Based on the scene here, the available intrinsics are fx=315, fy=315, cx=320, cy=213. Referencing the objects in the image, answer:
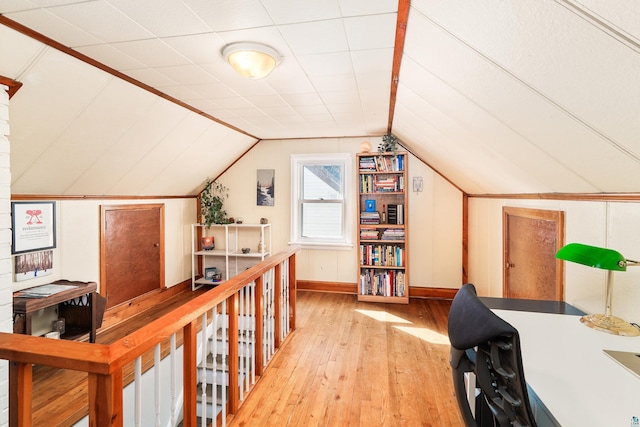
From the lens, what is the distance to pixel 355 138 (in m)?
4.57

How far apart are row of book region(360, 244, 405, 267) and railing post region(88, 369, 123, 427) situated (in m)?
3.50

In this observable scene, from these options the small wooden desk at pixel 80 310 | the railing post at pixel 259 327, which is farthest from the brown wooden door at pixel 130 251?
the railing post at pixel 259 327

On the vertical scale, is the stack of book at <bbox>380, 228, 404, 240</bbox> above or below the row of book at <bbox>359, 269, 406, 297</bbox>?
above

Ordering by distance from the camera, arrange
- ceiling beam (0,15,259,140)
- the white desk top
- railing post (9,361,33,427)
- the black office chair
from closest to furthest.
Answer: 1. the black office chair
2. the white desk top
3. railing post (9,361,33,427)
4. ceiling beam (0,15,259,140)

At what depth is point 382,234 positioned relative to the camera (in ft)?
14.3

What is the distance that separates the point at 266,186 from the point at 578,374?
14.0 ft

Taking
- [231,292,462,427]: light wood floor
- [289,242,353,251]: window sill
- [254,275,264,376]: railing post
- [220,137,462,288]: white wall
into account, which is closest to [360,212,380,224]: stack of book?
[220,137,462,288]: white wall

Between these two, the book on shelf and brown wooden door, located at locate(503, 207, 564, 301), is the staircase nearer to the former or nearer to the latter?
brown wooden door, located at locate(503, 207, 564, 301)

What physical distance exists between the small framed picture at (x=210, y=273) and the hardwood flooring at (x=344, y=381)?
128cm

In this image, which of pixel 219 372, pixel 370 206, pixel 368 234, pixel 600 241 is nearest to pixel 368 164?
pixel 370 206

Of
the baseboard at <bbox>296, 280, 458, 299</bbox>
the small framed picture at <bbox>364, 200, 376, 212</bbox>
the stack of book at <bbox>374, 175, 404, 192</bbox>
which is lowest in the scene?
the baseboard at <bbox>296, 280, 458, 299</bbox>

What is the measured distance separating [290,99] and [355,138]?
184cm

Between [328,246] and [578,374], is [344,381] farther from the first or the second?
[328,246]

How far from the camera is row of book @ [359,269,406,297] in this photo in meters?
4.19
